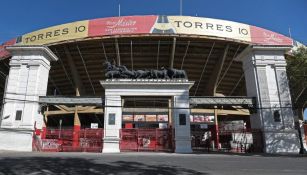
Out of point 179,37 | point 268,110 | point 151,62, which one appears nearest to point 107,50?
point 151,62

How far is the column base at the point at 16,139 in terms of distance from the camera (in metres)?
23.2

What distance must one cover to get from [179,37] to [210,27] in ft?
13.7

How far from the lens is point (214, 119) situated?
41781 millimetres

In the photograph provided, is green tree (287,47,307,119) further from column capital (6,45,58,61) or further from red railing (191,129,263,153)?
column capital (6,45,58,61)

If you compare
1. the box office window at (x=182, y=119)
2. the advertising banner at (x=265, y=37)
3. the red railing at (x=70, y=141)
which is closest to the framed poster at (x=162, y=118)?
the advertising banner at (x=265, y=37)

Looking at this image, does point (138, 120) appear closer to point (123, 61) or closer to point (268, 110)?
point (123, 61)

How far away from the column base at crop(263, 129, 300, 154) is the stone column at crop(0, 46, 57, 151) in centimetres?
1877

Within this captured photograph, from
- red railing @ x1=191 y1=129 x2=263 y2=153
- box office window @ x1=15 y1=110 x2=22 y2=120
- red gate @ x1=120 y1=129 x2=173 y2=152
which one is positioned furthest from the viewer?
red railing @ x1=191 y1=129 x2=263 y2=153

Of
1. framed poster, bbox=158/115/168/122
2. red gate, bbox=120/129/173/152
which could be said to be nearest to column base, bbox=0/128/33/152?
red gate, bbox=120/129/173/152

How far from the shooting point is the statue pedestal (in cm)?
2370

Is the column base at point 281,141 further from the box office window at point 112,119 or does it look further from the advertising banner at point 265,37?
the advertising banner at point 265,37

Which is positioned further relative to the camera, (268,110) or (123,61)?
(123,61)

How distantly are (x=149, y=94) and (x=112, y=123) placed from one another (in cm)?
386

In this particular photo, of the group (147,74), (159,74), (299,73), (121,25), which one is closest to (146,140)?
(147,74)
